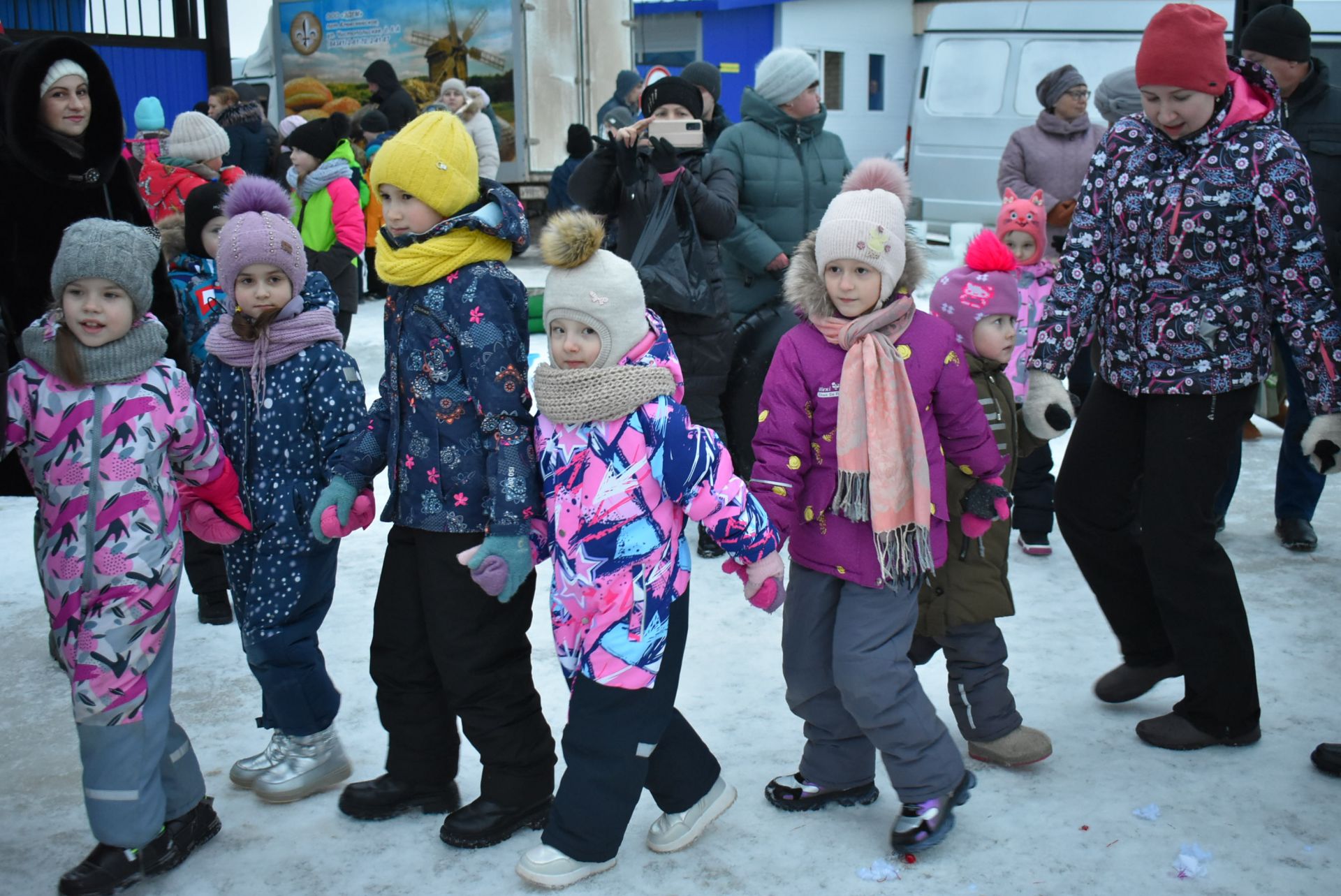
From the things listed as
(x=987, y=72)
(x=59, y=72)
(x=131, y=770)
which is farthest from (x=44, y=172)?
(x=987, y=72)

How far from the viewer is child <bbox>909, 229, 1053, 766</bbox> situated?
333cm

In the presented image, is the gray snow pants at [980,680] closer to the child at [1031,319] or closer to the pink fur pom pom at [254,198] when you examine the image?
the child at [1031,319]

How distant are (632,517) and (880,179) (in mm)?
1208

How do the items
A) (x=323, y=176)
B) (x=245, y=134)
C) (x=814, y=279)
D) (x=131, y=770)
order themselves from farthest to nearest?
(x=245, y=134) < (x=323, y=176) < (x=814, y=279) < (x=131, y=770)

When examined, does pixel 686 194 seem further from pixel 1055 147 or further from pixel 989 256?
pixel 1055 147

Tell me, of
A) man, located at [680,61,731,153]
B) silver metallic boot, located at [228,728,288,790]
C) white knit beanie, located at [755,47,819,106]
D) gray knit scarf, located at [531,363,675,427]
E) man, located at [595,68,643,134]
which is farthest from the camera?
man, located at [595,68,643,134]

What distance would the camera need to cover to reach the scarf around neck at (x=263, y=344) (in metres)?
3.28

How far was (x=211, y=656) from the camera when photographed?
432 centimetres

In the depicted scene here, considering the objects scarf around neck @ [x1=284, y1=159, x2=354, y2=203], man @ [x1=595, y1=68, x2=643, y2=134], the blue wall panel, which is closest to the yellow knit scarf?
scarf around neck @ [x1=284, y1=159, x2=354, y2=203]

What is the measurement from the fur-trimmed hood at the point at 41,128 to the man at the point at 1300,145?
360 cm

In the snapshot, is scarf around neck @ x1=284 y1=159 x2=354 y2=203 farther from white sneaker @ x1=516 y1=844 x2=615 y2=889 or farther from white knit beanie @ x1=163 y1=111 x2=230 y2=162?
white sneaker @ x1=516 y1=844 x2=615 y2=889

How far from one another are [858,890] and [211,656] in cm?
246

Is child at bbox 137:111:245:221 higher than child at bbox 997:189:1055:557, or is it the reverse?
child at bbox 137:111:245:221

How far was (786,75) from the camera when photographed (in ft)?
17.8
